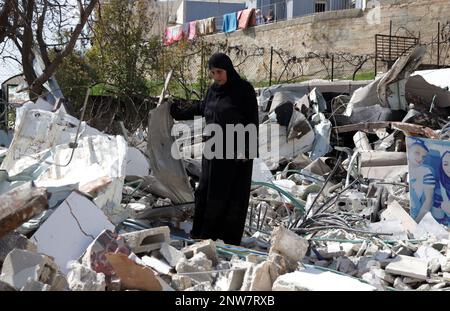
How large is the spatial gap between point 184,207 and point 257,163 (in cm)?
285

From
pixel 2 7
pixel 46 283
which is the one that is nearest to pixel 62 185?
pixel 46 283

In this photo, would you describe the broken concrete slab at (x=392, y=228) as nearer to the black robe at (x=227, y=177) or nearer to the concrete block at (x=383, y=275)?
the concrete block at (x=383, y=275)

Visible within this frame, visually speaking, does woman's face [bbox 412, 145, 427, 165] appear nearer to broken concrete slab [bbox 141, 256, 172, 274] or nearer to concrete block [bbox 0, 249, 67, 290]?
broken concrete slab [bbox 141, 256, 172, 274]

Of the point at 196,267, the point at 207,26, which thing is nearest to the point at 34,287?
the point at 196,267

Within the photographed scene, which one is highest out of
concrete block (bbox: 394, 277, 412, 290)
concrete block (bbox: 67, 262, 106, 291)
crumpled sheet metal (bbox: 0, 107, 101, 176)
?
crumpled sheet metal (bbox: 0, 107, 101, 176)

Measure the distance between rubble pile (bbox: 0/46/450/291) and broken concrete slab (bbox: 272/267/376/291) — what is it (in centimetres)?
1

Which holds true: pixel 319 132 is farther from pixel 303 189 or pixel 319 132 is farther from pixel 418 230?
pixel 418 230

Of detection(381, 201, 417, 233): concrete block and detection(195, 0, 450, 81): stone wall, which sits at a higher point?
detection(195, 0, 450, 81): stone wall

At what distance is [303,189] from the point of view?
827 centimetres

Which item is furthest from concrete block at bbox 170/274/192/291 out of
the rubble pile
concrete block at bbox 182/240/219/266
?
concrete block at bbox 182/240/219/266

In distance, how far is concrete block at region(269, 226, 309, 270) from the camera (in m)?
4.64

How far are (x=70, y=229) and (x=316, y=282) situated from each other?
1.67 metres

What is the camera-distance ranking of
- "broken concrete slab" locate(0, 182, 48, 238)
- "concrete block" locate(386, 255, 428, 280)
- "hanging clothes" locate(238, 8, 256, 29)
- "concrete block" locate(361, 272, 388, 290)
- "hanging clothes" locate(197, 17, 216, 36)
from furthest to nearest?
"hanging clothes" locate(197, 17, 216, 36) < "hanging clothes" locate(238, 8, 256, 29) < "concrete block" locate(386, 255, 428, 280) < "concrete block" locate(361, 272, 388, 290) < "broken concrete slab" locate(0, 182, 48, 238)
